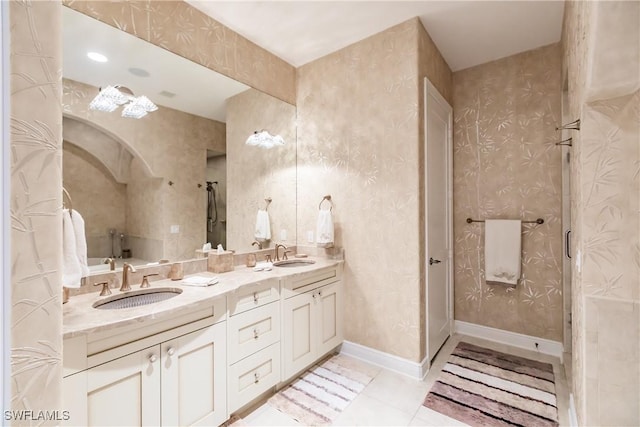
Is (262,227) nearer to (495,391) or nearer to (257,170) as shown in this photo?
(257,170)

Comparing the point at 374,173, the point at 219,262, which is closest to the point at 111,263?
the point at 219,262

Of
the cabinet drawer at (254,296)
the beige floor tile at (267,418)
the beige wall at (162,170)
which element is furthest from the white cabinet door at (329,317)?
the beige wall at (162,170)

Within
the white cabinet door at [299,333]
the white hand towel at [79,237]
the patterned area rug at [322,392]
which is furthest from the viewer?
the white cabinet door at [299,333]

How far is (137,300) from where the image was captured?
1.70m

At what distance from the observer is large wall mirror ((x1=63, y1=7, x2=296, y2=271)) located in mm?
1694

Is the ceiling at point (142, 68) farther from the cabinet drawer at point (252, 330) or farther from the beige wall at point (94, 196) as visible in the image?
the cabinet drawer at point (252, 330)

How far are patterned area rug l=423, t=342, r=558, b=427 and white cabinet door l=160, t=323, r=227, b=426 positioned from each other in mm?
1384

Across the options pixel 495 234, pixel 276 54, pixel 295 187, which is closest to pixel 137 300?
pixel 295 187

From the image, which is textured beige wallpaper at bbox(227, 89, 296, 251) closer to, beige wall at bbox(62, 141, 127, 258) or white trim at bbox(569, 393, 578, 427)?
beige wall at bbox(62, 141, 127, 258)

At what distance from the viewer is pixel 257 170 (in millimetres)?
2760

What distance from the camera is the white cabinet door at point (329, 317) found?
243 centimetres

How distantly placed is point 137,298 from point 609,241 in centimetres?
239

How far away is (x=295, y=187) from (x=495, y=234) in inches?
79.5

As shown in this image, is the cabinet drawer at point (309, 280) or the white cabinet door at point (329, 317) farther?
the white cabinet door at point (329, 317)
